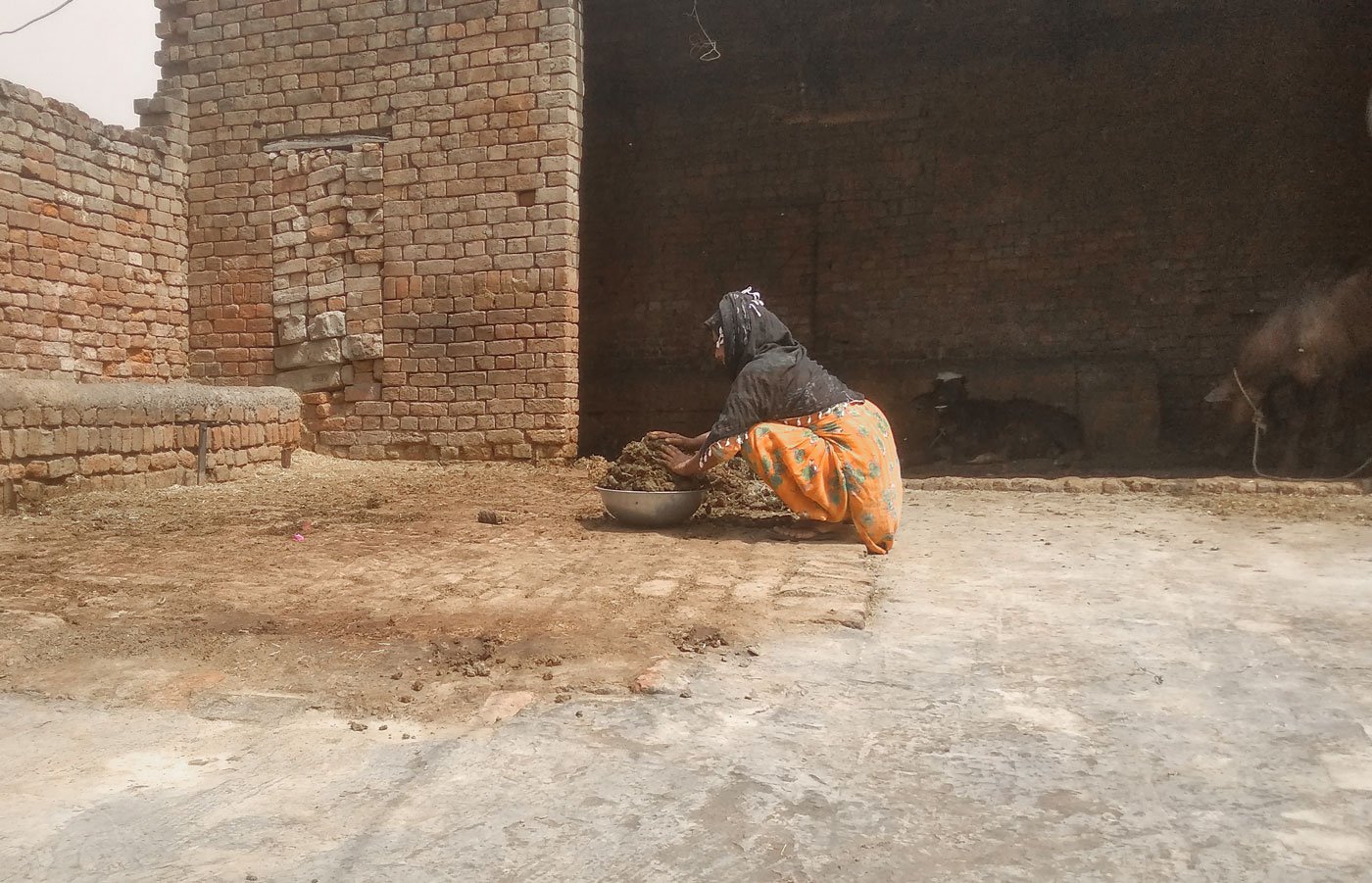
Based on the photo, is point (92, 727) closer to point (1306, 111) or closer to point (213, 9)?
point (213, 9)

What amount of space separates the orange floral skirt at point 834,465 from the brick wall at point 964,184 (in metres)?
6.12

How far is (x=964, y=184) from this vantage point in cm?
1018

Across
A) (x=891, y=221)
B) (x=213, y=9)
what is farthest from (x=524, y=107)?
(x=891, y=221)

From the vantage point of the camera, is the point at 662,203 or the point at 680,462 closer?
the point at 680,462

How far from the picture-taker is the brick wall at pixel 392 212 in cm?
740

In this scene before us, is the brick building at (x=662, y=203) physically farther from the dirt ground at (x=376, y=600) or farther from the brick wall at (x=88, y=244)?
the dirt ground at (x=376, y=600)

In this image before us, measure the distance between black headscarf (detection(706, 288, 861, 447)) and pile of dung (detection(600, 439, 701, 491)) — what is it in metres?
0.34

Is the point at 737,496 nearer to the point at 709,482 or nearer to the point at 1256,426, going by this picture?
the point at 709,482

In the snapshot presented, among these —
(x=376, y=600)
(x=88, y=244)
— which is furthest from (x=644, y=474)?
(x=88, y=244)

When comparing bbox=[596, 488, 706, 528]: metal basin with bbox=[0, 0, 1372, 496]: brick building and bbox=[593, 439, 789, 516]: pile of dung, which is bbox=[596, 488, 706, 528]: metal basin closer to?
bbox=[593, 439, 789, 516]: pile of dung

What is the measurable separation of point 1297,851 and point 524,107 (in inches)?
276

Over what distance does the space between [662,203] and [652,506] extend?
7.14 meters

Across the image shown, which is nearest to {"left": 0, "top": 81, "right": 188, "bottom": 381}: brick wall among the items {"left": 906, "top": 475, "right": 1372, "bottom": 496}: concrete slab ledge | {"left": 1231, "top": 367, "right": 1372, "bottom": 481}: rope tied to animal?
{"left": 906, "top": 475, "right": 1372, "bottom": 496}: concrete slab ledge

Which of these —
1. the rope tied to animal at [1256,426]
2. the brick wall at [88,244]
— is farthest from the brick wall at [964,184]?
the brick wall at [88,244]
